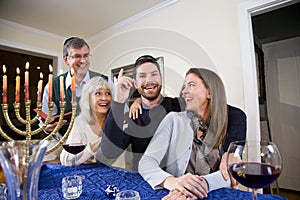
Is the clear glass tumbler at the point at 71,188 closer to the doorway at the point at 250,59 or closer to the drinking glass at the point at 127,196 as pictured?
the drinking glass at the point at 127,196

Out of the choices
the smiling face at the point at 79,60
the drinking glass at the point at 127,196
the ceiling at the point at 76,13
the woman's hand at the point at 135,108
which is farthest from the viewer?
the ceiling at the point at 76,13

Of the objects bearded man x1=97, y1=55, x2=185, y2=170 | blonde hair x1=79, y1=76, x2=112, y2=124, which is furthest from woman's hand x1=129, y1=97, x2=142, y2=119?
blonde hair x1=79, y1=76, x2=112, y2=124

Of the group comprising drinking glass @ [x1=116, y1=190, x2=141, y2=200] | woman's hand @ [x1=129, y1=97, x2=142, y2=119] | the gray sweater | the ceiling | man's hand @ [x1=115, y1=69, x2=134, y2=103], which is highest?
the ceiling

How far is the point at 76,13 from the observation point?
1716 mm

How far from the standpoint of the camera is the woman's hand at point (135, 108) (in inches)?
42.2

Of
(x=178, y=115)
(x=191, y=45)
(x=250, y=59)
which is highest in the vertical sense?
(x=191, y=45)

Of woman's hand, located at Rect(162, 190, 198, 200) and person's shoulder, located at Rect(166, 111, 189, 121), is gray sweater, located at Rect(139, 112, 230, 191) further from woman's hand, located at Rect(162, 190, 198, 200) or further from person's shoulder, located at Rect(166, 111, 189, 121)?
woman's hand, located at Rect(162, 190, 198, 200)

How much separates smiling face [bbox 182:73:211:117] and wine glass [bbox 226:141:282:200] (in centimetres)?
36

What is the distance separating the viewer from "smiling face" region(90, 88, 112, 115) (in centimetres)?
120

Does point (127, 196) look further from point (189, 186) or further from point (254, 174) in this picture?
point (254, 174)

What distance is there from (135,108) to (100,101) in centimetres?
26

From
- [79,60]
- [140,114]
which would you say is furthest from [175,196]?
[79,60]

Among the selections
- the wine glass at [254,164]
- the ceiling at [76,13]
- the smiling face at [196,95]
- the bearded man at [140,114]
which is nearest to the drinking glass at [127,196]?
the wine glass at [254,164]

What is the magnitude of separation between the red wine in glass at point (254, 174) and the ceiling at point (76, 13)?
123 centimetres
